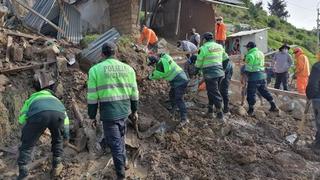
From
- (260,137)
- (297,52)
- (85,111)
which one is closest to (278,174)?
(260,137)

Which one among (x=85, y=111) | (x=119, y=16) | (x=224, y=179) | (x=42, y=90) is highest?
(x=119, y=16)

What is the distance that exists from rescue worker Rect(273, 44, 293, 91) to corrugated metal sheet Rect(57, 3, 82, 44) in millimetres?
5418

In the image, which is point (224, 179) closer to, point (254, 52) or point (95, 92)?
point (95, 92)

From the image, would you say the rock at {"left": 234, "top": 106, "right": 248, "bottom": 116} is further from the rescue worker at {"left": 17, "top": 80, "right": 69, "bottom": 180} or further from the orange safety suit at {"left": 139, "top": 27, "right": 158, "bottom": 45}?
the rescue worker at {"left": 17, "top": 80, "right": 69, "bottom": 180}

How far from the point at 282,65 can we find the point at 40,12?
6817 mm

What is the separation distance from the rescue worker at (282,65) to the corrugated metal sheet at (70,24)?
5.42 metres

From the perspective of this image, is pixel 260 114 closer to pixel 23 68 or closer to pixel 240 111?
pixel 240 111

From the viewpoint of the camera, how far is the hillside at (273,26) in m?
38.4

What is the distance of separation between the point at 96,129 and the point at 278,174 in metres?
3.22

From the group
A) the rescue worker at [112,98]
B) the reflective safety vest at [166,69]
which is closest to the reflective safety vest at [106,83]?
the rescue worker at [112,98]

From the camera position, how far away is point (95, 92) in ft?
21.0

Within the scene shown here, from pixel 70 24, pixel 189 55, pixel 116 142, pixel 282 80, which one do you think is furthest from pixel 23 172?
pixel 282 80

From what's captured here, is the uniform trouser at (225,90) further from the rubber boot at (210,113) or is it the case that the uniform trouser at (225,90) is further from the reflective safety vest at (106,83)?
the reflective safety vest at (106,83)

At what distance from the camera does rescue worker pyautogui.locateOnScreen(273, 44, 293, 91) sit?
12453 millimetres
